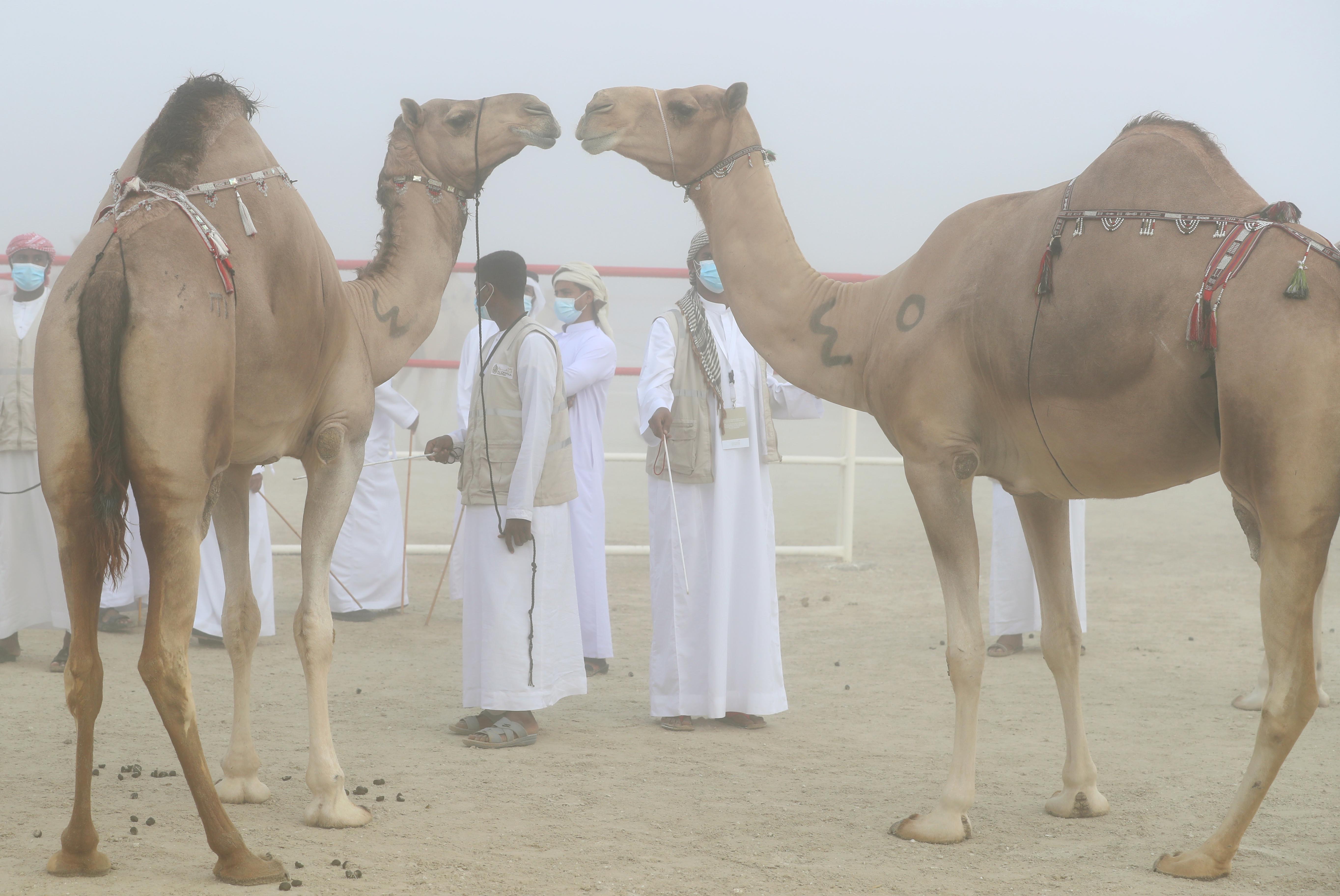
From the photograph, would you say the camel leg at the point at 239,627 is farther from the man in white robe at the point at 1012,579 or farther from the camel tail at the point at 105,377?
the man in white robe at the point at 1012,579

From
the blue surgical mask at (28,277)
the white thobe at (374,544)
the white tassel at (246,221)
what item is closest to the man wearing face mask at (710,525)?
the white tassel at (246,221)

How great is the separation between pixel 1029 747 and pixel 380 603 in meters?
4.76

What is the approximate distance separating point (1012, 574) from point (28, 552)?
5.74m

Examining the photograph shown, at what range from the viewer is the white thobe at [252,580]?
6945 millimetres

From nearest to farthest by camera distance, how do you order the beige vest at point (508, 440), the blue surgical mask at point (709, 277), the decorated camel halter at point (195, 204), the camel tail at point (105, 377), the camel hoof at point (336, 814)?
the camel tail at point (105, 377), the decorated camel halter at point (195, 204), the camel hoof at point (336, 814), the beige vest at point (508, 440), the blue surgical mask at point (709, 277)

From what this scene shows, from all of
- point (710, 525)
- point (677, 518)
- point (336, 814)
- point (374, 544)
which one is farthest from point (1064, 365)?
point (374, 544)

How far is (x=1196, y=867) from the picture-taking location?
334 cm

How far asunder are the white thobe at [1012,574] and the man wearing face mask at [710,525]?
1.92m

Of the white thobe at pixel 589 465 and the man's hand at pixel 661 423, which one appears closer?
the man's hand at pixel 661 423

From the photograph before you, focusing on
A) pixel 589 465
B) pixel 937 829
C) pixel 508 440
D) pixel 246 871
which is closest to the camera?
pixel 246 871

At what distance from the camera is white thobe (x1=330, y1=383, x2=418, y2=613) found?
8016mm

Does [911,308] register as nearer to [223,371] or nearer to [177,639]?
[223,371]

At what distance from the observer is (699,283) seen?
18.6ft

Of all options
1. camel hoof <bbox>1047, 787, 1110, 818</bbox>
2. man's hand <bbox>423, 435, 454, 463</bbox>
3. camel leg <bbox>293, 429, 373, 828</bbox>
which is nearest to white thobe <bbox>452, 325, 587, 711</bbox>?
man's hand <bbox>423, 435, 454, 463</bbox>
